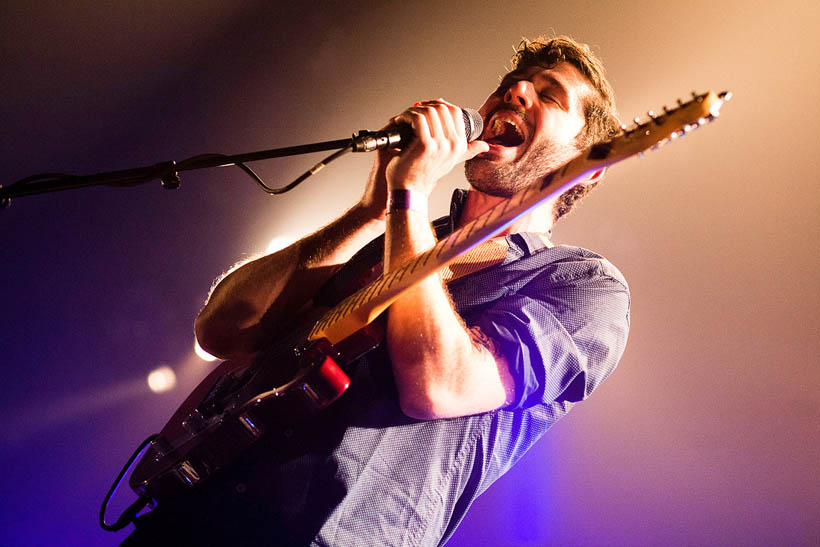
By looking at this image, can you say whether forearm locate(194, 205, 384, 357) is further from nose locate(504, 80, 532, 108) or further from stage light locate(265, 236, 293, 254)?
stage light locate(265, 236, 293, 254)

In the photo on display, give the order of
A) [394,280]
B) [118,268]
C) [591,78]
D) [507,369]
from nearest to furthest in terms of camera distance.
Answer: [394,280] < [507,369] < [591,78] < [118,268]

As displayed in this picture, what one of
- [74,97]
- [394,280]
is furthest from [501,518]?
[74,97]

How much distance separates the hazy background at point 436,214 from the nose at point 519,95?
1.11 metres

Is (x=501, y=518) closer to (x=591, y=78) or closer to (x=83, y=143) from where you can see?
(x=591, y=78)

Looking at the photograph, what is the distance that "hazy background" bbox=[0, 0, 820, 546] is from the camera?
8.43 feet

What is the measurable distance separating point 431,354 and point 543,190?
377mm

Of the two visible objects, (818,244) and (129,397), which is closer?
(818,244)

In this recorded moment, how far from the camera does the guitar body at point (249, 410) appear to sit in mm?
1092

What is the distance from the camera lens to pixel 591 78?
83.0 inches

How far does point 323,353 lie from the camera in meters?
1.14

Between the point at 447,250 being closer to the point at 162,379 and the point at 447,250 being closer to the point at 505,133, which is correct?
the point at 505,133

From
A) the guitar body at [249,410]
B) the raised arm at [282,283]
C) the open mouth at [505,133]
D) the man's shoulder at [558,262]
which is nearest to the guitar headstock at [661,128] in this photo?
the man's shoulder at [558,262]

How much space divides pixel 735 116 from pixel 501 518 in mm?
2295

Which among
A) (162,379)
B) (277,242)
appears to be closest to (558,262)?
(277,242)
